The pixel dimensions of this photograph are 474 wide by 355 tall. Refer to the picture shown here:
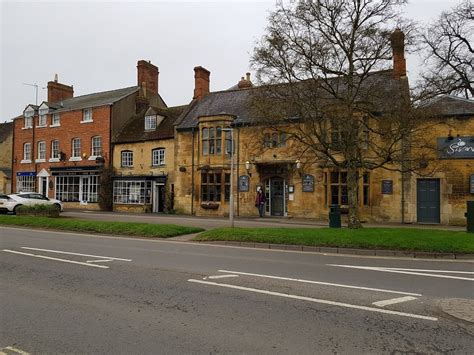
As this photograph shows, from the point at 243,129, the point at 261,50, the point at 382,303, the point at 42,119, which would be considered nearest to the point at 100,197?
the point at 42,119

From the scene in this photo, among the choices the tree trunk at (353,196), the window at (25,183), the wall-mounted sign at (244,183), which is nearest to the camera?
the tree trunk at (353,196)

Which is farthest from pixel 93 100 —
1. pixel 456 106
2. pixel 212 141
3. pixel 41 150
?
pixel 456 106

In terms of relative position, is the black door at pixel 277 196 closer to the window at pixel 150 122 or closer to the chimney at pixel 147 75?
the window at pixel 150 122

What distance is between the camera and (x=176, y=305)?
6355 mm

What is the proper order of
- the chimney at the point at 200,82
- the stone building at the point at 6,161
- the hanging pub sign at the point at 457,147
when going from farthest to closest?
the stone building at the point at 6,161 → the chimney at the point at 200,82 → the hanging pub sign at the point at 457,147

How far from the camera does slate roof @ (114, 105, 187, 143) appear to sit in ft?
107

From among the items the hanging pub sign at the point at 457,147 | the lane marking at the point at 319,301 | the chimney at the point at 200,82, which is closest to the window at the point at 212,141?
the chimney at the point at 200,82

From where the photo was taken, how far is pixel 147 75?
38500mm

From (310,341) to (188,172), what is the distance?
84.5 ft

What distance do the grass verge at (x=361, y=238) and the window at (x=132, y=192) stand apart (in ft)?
58.2

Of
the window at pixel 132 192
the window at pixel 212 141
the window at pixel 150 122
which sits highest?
the window at pixel 150 122

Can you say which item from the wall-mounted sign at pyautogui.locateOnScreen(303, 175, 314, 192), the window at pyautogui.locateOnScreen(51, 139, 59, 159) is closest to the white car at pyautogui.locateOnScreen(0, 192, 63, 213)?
the window at pyautogui.locateOnScreen(51, 139, 59, 159)

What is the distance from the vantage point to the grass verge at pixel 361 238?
12.7m

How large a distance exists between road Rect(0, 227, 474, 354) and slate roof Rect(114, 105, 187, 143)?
72.9 feet
